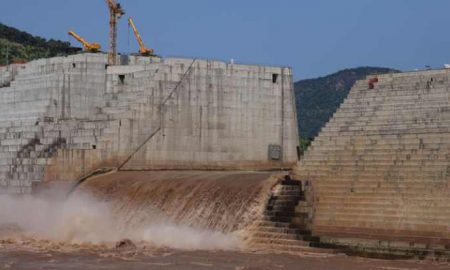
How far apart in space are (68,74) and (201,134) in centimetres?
683

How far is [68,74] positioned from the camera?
A: 135 ft

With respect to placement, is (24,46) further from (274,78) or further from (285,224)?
(285,224)

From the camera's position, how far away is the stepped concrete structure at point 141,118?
121ft

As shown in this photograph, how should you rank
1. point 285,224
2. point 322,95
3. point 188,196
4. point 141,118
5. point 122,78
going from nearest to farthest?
point 285,224 → point 188,196 → point 141,118 → point 122,78 → point 322,95

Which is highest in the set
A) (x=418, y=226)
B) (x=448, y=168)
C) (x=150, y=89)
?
(x=150, y=89)

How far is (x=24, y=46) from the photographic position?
280ft

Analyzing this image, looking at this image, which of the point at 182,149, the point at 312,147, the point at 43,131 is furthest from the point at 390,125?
the point at 43,131

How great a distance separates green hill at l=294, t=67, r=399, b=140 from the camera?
118 m

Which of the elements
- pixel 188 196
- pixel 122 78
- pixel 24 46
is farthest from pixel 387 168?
pixel 24 46

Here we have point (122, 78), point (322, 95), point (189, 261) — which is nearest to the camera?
point (189, 261)

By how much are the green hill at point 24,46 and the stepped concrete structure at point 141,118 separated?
106 ft

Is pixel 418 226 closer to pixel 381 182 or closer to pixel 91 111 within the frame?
pixel 381 182

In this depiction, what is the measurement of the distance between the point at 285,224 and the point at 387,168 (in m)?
3.27

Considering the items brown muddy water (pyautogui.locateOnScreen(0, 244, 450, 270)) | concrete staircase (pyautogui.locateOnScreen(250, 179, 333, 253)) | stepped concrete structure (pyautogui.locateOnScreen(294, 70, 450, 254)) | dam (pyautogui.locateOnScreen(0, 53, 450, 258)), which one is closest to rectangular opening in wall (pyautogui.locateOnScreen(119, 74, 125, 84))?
dam (pyautogui.locateOnScreen(0, 53, 450, 258))
